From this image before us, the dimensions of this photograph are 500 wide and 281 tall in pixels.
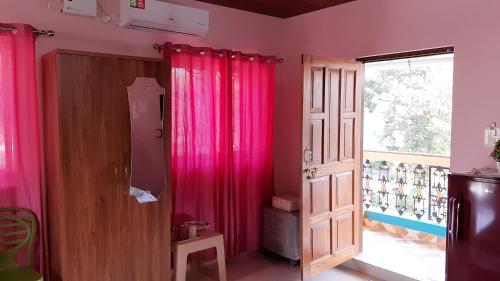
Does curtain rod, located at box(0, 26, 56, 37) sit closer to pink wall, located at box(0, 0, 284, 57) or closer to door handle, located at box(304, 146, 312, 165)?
pink wall, located at box(0, 0, 284, 57)

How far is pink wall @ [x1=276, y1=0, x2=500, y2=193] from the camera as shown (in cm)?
253

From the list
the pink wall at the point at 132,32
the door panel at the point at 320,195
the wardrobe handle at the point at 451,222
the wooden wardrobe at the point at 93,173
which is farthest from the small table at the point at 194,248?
the wardrobe handle at the point at 451,222

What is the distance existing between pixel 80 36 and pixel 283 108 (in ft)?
6.84

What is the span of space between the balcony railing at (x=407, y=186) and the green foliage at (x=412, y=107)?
27 cm

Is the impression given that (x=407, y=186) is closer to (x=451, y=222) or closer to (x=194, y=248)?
(x=451, y=222)

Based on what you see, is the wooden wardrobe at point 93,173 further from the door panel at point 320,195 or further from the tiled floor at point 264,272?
the door panel at point 320,195

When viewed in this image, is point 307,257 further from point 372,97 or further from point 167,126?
point 372,97

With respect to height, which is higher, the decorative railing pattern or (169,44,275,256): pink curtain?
(169,44,275,256): pink curtain

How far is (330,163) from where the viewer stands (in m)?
3.17

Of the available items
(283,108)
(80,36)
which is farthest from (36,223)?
(283,108)

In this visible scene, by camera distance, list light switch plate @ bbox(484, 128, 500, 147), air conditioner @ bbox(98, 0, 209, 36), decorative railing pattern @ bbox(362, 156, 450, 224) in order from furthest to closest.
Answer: decorative railing pattern @ bbox(362, 156, 450, 224), air conditioner @ bbox(98, 0, 209, 36), light switch plate @ bbox(484, 128, 500, 147)

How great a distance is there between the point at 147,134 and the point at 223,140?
0.98 metres

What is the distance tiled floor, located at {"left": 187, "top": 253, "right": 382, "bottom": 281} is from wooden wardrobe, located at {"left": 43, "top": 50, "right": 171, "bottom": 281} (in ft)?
2.61

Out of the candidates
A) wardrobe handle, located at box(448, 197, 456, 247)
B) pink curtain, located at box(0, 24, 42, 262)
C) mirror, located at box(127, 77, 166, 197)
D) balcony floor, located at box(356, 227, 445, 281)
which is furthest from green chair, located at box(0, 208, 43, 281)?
balcony floor, located at box(356, 227, 445, 281)
